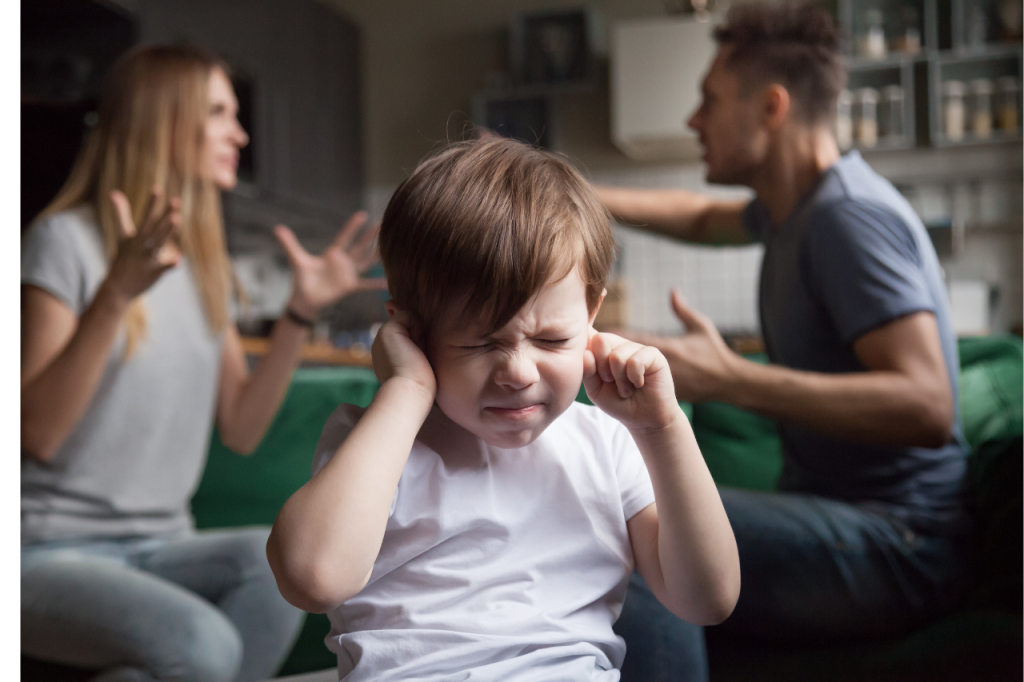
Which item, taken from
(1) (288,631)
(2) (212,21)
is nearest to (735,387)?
(1) (288,631)

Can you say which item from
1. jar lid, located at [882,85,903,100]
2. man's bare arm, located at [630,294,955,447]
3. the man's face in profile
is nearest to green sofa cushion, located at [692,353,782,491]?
man's bare arm, located at [630,294,955,447]

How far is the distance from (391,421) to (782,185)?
32.2 inches

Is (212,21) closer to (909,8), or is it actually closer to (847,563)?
(909,8)

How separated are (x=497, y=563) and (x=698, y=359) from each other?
1.29 ft

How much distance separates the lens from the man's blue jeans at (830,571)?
876mm

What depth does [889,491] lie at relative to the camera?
98cm

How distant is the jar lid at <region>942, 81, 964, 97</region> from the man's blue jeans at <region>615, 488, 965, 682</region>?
3004 mm

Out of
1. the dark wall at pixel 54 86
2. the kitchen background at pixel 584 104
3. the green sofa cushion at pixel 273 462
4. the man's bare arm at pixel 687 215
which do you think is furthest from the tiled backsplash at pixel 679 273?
the green sofa cushion at pixel 273 462

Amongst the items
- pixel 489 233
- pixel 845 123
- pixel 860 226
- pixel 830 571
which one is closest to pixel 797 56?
pixel 860 226

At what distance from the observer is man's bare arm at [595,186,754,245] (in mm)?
1381

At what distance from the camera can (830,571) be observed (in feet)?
3.00

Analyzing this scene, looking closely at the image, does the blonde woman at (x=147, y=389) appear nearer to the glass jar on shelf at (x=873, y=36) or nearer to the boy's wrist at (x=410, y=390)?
the boy's wrist at (x=410, y=390)

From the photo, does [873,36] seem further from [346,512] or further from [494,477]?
[346,512]

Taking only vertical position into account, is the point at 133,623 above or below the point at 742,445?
below
